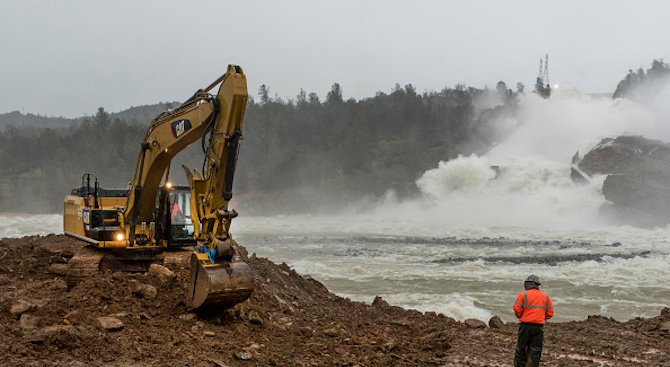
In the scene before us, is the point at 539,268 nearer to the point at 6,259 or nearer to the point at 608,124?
the point at 6,259

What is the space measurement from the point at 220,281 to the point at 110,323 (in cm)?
162

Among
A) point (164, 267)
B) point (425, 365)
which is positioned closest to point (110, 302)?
point (164, 267)

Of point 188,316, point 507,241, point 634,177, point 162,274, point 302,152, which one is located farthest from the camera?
point 302,152

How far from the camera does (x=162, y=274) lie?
9.31 metres

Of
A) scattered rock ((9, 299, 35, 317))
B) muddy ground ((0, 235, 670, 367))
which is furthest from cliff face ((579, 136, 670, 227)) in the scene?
scattered rock ((9, 299, 35, 317))

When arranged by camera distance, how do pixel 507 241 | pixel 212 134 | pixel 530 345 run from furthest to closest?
pixel 507 241
pixel 212 134
pixel 530 345

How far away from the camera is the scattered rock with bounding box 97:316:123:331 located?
7.44 m

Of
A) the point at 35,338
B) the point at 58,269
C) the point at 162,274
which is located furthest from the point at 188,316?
the point at 58,269

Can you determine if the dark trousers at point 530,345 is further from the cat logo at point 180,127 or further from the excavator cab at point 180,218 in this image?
the excavator cab at point 180,218

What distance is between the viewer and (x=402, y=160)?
7400cm

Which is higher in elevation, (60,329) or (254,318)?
(60,329)

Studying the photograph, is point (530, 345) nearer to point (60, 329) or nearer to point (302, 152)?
point (60, 329)

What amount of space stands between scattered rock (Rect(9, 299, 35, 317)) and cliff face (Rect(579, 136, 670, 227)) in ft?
147

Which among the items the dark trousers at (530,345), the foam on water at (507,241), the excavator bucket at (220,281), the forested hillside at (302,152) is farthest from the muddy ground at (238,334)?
the forested hillside at (302,152)
